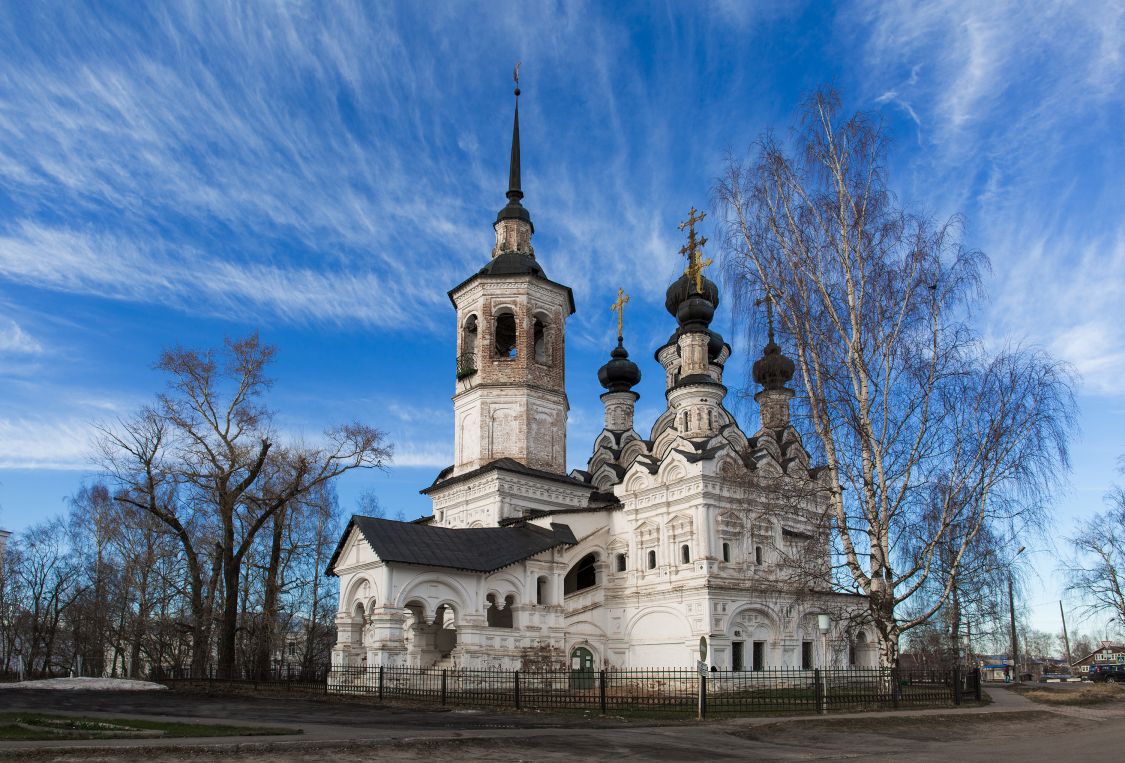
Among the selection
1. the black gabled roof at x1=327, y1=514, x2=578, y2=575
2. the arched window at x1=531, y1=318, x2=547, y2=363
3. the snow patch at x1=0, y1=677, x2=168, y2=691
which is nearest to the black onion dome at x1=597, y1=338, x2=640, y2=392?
the arched window at x1=531, y1=318, x2=547, y2=363

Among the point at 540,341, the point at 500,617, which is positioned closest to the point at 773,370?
the point at 540,341

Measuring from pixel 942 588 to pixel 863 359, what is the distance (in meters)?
5.28

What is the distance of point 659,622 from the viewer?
26250mm

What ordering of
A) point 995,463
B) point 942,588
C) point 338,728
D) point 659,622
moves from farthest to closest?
point 659,622 < point 942,588 < point 995,463 < point 338,728

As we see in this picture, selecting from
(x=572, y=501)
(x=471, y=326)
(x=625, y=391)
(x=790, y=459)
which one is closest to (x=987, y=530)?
(x=790, y=459)

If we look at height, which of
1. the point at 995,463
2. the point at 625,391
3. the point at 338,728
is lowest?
the point at 338,728

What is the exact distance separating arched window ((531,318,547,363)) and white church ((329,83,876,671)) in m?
0.08

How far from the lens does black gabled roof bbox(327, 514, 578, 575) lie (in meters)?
22.9

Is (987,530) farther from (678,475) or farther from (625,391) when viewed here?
(625,391)

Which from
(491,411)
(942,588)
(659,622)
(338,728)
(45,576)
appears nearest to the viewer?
(338,728)

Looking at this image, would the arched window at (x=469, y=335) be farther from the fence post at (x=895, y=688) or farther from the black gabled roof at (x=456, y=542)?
the fence post at (x=895, y=688)

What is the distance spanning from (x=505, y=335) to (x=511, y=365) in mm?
1971

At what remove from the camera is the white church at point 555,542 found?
2367cm

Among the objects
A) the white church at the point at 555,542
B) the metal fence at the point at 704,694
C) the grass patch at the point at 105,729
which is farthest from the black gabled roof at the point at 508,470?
the grass patch at the point at 105,729
